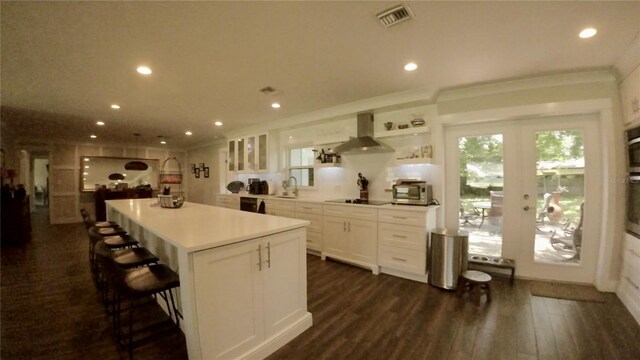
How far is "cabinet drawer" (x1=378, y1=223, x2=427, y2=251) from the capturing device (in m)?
2.85

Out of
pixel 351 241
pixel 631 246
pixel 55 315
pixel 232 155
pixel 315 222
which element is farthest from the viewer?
pixel 232 155

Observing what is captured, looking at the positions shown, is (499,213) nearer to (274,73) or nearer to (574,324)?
(574,324)

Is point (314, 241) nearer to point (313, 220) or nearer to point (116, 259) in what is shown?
point (313, 220)

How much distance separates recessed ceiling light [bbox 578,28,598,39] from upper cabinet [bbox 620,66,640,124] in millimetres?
738

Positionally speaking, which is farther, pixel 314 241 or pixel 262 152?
pixel 262 152

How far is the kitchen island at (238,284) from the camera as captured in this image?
142cm

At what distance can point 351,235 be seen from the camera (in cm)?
342

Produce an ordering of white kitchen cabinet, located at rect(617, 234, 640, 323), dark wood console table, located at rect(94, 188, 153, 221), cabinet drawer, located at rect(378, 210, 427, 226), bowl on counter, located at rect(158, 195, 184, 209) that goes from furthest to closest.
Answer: dark wood console table, located at rect(94, 188, 153, 221) < bowl on counter, located at rect(158, 195, 184, 209) < cabinet drawer, located at rect(378, 210, 427, 226) < white kitchen cabinet, located at rect(617, 234, 640, 323)

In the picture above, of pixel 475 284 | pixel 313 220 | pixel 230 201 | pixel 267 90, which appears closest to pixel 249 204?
pixel 230 201

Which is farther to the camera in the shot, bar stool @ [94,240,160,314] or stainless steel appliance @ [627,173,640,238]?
stainless steel appliance @ [627,173,640,238]

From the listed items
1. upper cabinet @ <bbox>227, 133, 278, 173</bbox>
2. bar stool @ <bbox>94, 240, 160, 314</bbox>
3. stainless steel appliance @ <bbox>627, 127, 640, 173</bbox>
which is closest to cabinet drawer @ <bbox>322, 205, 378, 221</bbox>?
upper cabinet @ <bbox>227, 133, 278, 173</bbox>

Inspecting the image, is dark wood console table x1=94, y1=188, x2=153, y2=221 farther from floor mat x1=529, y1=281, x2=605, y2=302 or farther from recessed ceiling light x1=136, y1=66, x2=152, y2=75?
floor mat x1=529, y1=281, x2=605, y2=302

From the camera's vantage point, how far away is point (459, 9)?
1.64 metres

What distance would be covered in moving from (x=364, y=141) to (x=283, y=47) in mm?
1869
